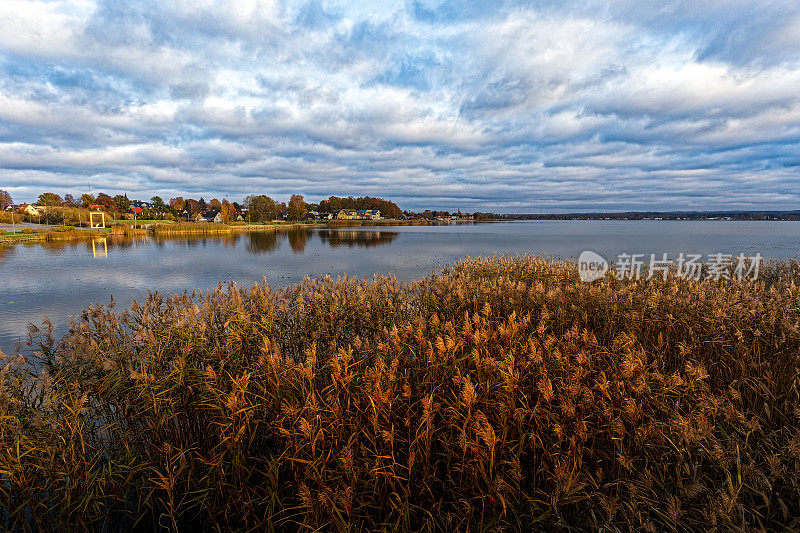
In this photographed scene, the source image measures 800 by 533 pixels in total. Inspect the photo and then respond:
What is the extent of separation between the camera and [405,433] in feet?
12.6

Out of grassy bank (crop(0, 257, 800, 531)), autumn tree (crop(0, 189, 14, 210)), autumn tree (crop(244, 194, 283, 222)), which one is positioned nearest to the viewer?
grassy bank (crop(0, 257, 800, 531))

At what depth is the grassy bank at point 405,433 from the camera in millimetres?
3049

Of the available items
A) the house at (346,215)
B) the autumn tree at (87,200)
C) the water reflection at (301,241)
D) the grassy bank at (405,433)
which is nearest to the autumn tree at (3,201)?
the autumn tree at (87,200)

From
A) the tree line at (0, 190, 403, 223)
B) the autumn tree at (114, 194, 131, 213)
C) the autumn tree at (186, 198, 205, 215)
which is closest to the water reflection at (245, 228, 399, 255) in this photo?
the tree line at (0, 190, 403, 223)

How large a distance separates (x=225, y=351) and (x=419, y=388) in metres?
3.41

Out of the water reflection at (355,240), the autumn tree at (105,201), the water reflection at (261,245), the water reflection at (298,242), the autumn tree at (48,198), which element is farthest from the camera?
the autumn tree at (105,201)

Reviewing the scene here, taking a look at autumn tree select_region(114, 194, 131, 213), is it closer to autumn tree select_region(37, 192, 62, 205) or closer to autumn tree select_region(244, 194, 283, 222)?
autumn tree select_region(37, 192, 62, 205)

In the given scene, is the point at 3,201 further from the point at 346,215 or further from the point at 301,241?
the point at 346,215

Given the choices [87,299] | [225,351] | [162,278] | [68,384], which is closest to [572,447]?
[225,351]

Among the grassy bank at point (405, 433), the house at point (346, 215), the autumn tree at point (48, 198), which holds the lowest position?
the grassy bank at point (405, 433)

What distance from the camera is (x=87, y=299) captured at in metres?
17.7

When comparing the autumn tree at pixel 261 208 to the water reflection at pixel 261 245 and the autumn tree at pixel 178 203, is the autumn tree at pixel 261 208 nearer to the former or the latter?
the autumn tree at pixel 178 203

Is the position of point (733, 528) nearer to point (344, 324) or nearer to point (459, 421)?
point (459, 421)

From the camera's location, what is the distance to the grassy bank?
3.05 m
